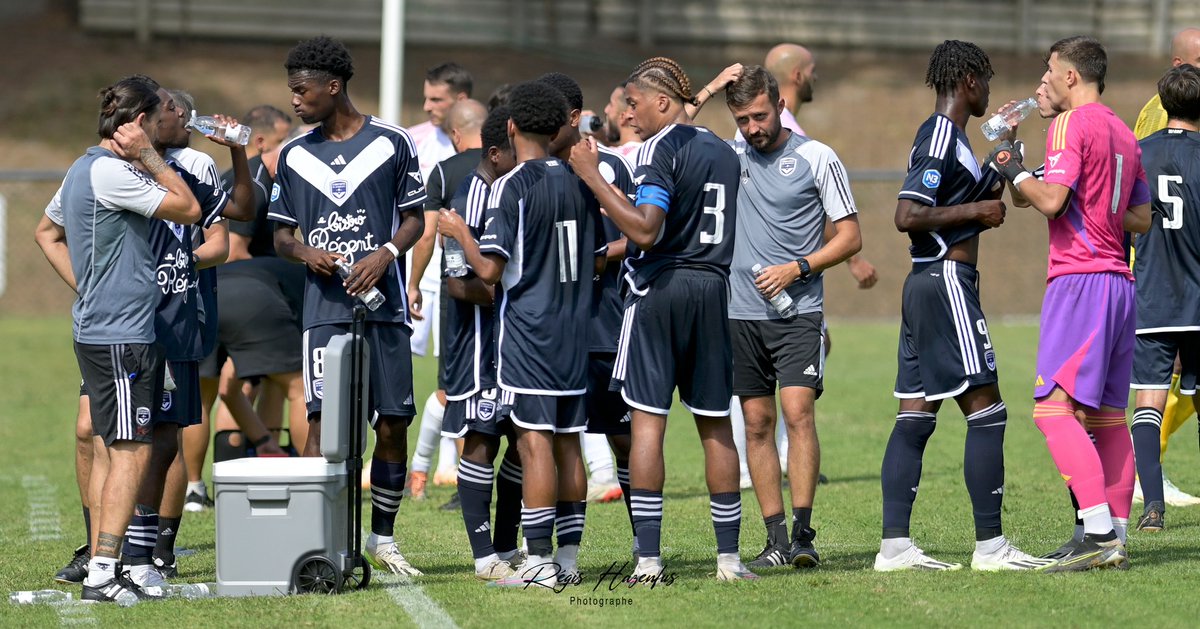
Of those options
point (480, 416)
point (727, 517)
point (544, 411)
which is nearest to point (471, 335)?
point (480, 416)

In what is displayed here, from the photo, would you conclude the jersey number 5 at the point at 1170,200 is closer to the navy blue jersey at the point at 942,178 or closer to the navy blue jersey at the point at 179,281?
the navy blue jersey at the point at 942,178

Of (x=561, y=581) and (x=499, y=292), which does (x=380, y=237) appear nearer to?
(x=499, y=292)

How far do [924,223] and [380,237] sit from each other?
2607 millimetres

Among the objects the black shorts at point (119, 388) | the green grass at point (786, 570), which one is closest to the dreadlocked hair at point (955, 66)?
the green grass at point (786, 570)

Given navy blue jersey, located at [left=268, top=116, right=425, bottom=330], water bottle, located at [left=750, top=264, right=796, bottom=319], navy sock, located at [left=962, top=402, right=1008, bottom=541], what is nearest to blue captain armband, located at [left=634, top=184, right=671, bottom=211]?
water bottle, located at [left=750, top=264, right=796, bottom=319]

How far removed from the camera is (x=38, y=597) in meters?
6.50

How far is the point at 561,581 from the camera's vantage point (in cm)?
654

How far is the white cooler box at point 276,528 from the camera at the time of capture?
6.39 m

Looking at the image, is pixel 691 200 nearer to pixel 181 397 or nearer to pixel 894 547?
pixel 894 547

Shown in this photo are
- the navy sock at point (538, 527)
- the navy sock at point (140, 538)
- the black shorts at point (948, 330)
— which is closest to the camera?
the navy sock at point (538, 527)

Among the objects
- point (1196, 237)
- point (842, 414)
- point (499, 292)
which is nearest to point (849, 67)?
point (842, 414)

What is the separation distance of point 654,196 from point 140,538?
2.89 metres

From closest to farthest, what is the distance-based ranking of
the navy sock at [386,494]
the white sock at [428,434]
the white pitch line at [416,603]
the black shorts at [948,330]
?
the white pitch line at [416,603] → the black shorts at [948,330] → the navy sock at [386,494] → the white sock at [428,434]

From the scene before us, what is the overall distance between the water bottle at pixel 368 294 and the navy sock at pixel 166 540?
1.57 m
